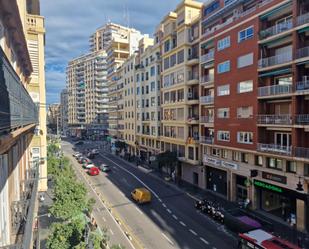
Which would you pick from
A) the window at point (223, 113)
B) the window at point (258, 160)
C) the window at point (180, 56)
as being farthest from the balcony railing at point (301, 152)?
the window at point (180, 56)

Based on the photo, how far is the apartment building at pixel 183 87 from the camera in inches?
1501

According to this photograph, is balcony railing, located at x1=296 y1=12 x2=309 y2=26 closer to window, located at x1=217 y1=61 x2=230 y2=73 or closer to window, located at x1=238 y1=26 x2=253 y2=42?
window, located at x1=238 y1=26 x2=253 y2=42

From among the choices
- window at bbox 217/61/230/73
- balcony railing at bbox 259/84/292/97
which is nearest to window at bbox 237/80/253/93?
balcony railing at bbox 259/84/292/97

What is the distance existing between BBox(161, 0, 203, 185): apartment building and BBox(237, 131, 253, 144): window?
8.86 metres

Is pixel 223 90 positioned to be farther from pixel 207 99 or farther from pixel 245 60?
pixel 245 60

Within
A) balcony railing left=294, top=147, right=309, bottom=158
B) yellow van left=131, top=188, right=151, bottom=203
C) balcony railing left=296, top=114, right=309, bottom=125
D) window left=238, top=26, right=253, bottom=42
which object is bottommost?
yellow van left=131, top=188, right=151, bottom=203

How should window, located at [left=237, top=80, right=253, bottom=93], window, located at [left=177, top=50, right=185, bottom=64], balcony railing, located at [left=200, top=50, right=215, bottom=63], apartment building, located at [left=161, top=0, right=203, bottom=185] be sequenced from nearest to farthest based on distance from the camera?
1. window, located at [left=237, top=80, right=253, bottom=93]
2. balcony railing, located at [left=200, top=50, right=215, bottom=63]
3. apartment building, located at [left=161, top=0, right=203, bottom=185]
4. window, located at [left=177, top=50, right=185, bottom=64]

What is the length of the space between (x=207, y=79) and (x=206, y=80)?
0.22 m

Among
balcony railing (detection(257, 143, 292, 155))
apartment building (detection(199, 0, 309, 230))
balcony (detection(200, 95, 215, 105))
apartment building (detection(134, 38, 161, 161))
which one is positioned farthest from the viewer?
apartment building (detection(134, 38, 161, 161))

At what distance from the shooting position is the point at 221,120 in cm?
3203

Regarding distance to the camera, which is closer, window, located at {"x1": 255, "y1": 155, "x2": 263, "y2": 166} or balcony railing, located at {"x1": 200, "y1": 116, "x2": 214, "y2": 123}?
window, located at {"x1": 255, "y1": 155, "x2": 263, "y2": 166}

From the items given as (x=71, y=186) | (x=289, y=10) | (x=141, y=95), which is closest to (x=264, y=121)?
(x=289, y=10)

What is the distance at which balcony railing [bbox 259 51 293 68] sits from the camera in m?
23.4

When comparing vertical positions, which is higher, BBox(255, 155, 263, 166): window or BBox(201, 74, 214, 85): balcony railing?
BBox(201, 74, 214, 85): balcony railing
